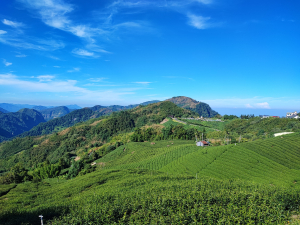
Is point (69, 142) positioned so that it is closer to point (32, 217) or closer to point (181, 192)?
point (32, 217)

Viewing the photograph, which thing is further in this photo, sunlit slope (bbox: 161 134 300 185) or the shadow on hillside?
sunlit slope (bbox: 161 134 300 185)

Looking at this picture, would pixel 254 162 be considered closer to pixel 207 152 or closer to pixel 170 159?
pixel 207 152

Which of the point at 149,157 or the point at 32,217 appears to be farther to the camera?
the point at 149,157

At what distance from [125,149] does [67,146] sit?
92.3 metres

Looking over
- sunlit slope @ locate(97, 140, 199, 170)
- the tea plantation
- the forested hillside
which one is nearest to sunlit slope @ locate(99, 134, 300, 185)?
the tea plantation

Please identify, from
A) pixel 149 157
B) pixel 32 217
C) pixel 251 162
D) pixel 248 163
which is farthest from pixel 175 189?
pixel 149 157

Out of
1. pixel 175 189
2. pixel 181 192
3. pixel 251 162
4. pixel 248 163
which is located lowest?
pixel 248 163

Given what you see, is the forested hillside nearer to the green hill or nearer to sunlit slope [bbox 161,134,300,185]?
the green hill

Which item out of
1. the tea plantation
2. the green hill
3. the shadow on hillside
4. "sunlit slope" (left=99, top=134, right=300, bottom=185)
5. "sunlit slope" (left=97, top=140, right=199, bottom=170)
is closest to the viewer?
the tea plantation

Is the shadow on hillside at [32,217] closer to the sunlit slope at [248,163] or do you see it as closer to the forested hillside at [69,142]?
the sunlit slope at [248,163]

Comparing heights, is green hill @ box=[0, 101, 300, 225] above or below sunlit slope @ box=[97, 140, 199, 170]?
above

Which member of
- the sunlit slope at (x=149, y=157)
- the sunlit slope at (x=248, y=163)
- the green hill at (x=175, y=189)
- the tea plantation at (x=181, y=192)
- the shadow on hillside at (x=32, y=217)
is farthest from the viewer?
the sunlit slope at (x=149, y=157)

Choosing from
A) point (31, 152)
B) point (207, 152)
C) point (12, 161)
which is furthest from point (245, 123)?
point (12, 161)

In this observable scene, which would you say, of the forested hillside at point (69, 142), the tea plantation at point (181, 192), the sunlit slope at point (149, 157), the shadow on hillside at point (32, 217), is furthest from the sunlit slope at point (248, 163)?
the forested hillside at point (69, 142)
